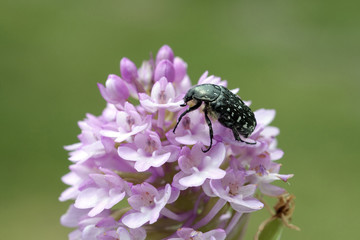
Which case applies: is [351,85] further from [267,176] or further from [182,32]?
[267,176]

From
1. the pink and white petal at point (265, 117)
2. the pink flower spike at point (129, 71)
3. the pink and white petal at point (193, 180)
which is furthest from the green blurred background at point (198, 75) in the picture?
the pink and white petal at point (193, 180)

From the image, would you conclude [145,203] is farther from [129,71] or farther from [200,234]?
[129,71]

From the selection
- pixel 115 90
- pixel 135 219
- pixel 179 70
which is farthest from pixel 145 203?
pixel 179 70

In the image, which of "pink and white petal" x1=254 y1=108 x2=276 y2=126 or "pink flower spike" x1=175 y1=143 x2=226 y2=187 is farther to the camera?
"pink and white petal" x1=254 y1=108 x2=276 y2=126

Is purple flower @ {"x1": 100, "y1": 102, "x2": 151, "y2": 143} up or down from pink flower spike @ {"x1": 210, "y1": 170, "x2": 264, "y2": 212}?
up

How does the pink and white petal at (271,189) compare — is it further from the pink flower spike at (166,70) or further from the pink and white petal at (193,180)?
the pink flower spike at (166,70)

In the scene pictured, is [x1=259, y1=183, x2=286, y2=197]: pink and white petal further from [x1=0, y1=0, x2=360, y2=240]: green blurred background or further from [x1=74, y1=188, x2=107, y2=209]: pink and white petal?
[x1=0, y1=0, x2=360, y2=240]: green blurred background

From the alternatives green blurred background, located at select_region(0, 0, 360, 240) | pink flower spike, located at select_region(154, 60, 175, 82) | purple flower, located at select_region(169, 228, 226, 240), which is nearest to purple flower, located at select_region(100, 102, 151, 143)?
pink flower spike, located at select_region(154, 60, 175, 82)
